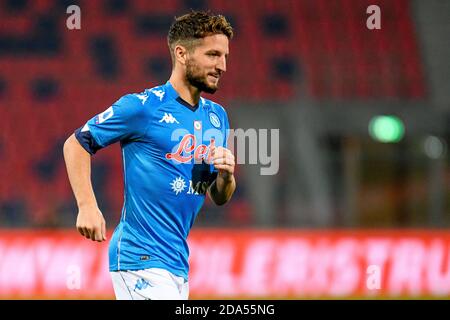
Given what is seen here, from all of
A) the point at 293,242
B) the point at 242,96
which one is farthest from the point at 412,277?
the point at 242,96

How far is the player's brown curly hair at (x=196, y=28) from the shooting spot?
4.50 m

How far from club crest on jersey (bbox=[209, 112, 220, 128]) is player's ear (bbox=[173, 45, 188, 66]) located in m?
0.35

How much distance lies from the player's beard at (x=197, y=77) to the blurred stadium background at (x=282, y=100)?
9.83 m

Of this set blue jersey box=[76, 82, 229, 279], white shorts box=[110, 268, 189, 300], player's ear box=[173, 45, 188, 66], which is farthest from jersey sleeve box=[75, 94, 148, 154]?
white shorts box=[110, 268, 189, 300]

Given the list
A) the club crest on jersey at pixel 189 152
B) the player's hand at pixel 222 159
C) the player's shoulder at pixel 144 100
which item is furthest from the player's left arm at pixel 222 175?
the player's shoulder at pixel 144 100

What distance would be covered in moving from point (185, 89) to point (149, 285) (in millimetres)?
1042

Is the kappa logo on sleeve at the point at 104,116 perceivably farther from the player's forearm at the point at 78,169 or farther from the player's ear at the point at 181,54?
the player's ear at the point at 181,54

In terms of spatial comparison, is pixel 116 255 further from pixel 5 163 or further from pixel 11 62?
pixel 11 62

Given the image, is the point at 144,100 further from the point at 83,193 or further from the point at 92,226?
the point at 92,226

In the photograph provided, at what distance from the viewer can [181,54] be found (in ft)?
14.9

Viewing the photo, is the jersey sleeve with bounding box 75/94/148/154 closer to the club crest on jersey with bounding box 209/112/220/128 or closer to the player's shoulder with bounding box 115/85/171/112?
the player's shoulder with bounding box 115/85/171/112

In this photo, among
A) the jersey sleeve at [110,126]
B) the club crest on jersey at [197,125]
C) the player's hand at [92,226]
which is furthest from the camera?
the club crest on jersey at [197,125]

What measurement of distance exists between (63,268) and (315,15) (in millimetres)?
12177

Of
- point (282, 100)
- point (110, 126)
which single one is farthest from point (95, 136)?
point (282, 100)
